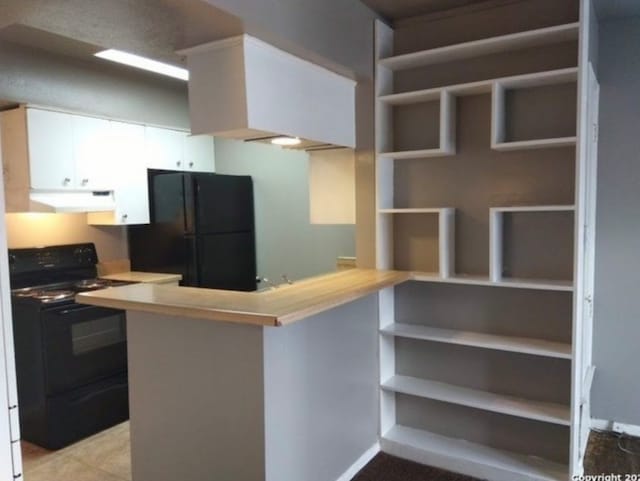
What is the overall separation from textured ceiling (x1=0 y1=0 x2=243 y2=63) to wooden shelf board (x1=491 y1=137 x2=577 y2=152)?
1383mm

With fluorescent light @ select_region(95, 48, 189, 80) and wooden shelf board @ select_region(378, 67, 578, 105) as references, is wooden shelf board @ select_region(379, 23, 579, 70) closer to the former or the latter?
wooden shelf board @ select_region(378, 67, 578, 105)

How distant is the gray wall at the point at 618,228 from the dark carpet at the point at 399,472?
120 cm

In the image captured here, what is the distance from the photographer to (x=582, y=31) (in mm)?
2279

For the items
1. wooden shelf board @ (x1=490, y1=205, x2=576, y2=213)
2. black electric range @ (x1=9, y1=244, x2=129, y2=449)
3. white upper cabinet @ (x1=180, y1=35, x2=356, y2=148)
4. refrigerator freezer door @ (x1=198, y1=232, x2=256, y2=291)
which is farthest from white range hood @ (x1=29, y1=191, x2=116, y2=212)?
wooden shelf board @ (x1=490, y1=205, x2=576, y2=213)

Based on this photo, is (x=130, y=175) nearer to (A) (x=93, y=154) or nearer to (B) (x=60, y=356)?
(A) (x=93, y=154)

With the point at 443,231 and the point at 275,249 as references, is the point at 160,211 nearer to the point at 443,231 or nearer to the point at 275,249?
the point at 275,249

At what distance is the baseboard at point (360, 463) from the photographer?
268 centimetres

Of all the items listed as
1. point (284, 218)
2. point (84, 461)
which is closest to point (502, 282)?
point (284, 218)

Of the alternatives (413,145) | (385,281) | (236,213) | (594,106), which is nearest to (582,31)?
(594,106)

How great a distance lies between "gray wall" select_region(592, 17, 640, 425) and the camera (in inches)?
117

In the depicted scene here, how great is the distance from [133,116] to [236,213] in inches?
45.5

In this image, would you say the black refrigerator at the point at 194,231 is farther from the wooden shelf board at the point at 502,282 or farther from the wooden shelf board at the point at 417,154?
the wooden shelf board at the point at 502,282

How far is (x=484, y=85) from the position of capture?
2.54m

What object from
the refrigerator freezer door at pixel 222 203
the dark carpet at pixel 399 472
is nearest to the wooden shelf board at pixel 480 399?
the dark carpet at pixel 399 472
